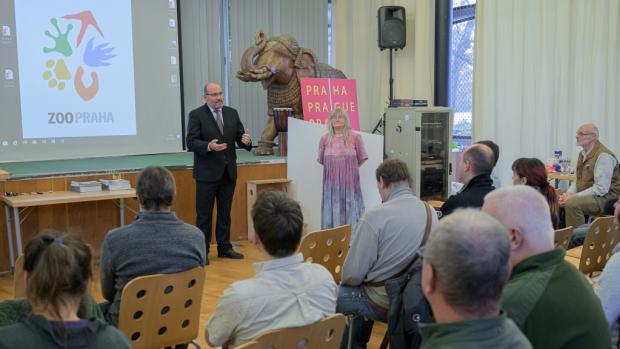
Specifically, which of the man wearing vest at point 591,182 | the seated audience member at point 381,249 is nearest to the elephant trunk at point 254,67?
the man wearing vest at point 591,182

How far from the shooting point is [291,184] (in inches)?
253

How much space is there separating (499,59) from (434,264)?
264 inches

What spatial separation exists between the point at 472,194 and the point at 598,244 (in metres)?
0.92

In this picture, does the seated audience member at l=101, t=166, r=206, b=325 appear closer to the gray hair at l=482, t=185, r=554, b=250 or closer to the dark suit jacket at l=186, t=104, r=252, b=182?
the gray hair at l=482, t=185, r=554, b=250

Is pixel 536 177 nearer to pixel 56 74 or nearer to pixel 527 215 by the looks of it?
pixel 527 215

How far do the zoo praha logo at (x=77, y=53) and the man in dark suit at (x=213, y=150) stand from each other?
174 cm

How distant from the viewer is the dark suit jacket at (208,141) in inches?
202

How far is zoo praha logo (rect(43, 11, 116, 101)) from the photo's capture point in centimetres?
603

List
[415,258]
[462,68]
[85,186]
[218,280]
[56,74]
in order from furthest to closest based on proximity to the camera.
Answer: [462,68]
[56,74]
[85,186]
[218,280]
[415,258]

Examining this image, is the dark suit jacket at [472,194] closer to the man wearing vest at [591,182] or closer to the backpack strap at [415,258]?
the backpack strap at [415,258]

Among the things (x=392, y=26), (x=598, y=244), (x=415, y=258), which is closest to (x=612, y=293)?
(x=415, y=258)

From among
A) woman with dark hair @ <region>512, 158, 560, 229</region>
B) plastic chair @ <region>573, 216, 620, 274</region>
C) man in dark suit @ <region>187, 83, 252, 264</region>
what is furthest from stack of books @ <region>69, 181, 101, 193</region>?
plastic chair @ <region>573, 216, 620, 274</region>

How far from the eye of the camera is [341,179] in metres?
5.27

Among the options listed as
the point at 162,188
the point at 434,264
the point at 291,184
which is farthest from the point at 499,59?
the point at 434,264
